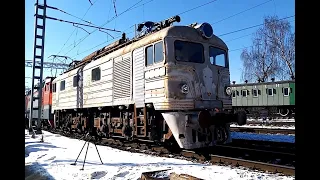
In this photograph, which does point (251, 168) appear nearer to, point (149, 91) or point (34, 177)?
point (149, 91)

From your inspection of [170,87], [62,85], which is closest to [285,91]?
[62,85]

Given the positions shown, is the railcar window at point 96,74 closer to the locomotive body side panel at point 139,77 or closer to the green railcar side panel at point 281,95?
the locomotive body side panel at point 139,77

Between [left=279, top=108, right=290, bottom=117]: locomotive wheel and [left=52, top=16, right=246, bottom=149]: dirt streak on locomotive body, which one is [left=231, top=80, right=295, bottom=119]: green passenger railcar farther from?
[left=52, top=16, right=246, bottom=149]: dirt streak on locomotive body

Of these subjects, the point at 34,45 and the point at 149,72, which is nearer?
the point at 149,72

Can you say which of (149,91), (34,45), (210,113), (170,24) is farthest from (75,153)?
(34,45)

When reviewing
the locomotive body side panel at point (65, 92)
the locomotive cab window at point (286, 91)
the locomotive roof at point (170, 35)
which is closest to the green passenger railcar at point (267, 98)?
the locomotive cab window at point (286, 91)

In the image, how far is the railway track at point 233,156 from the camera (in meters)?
6.27

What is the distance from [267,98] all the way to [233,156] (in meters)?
22.3

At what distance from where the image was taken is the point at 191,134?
7.64m

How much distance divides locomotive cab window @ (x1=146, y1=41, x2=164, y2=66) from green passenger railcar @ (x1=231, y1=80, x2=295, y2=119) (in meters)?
21.2

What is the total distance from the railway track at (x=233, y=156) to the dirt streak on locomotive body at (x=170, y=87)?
0.40 m

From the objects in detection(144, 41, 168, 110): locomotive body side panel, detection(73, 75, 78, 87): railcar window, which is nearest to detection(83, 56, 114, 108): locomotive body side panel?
detection(73, 75, 78, 87): railcar window
